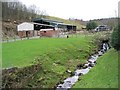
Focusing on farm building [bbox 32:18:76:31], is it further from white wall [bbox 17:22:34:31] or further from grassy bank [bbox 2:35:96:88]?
grassy bank [bbox 2:35:96:88]

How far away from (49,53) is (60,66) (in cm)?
514

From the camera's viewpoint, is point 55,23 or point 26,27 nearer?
point 26,27

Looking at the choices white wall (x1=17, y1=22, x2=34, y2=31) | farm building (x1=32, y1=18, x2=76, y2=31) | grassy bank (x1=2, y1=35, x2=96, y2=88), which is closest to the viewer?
grassy bank (x1=2, y1=35, x2=96, y2=88)

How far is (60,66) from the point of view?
90.9ft

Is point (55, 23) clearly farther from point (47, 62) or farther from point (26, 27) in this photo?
point (47, 62)

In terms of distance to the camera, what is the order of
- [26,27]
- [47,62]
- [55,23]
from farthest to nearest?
[55,23], [26,27], [47,62]

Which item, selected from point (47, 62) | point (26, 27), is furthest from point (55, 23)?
point (47, 62)

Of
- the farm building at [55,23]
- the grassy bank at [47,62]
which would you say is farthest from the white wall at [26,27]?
the grassy bank at [47,62]

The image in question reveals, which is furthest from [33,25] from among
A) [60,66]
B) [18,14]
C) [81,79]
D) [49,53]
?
[81,79]

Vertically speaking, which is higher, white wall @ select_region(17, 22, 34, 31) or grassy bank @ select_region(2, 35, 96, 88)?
white wall @ select_region(17, 22, 34, 31)

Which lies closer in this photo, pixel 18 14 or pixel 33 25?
pixel 33 25

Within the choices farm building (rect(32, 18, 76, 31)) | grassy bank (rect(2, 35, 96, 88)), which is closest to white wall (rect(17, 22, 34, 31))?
farm building (rect(32, 18, 76, 31))

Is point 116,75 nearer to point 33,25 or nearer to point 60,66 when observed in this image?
point 60,66

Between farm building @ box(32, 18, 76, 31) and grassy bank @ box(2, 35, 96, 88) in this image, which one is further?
farm building @ box(32, 18, 76, 31)
